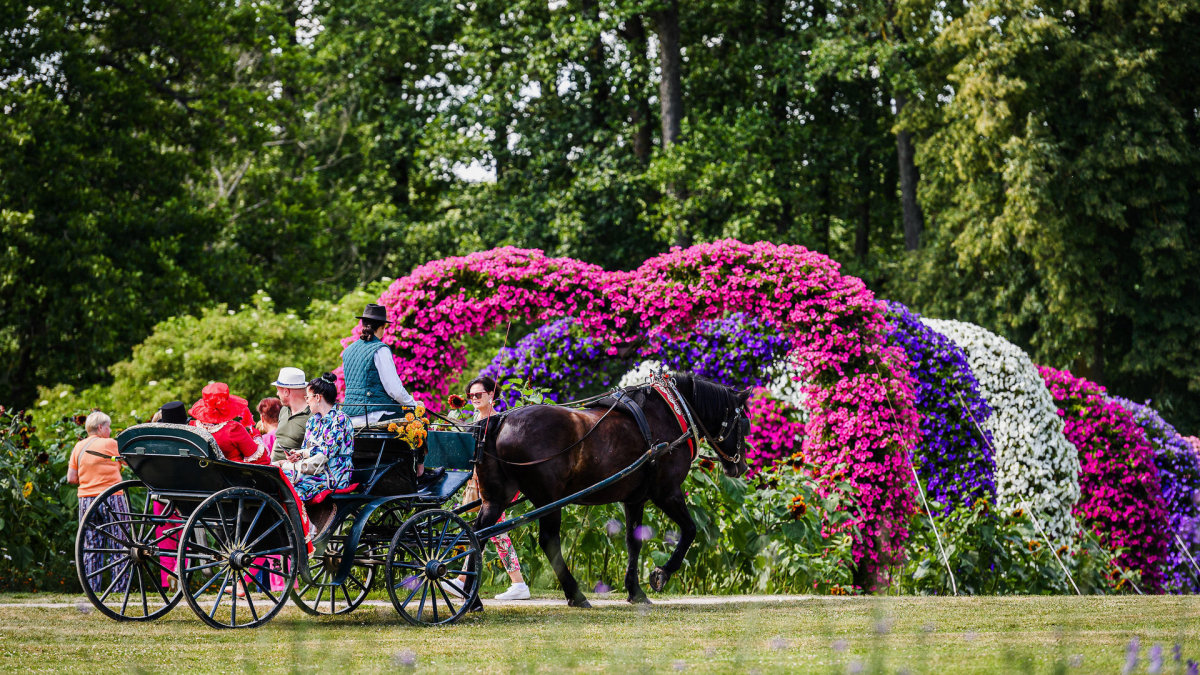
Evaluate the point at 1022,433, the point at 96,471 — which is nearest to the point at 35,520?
the point at 96,471

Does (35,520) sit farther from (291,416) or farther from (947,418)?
(947,418)

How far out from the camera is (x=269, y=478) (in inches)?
→ 265

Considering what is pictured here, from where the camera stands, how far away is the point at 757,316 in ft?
40.4

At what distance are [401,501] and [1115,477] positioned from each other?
10544 mm

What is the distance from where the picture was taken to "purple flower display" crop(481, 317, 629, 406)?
12.9m

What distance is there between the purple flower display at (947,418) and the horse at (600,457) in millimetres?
4625

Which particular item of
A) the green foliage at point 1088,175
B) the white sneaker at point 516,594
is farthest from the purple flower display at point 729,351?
the green foliage at point 1088,175

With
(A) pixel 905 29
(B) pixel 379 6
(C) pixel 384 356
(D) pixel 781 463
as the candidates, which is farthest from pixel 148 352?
(A) pixel 905 29

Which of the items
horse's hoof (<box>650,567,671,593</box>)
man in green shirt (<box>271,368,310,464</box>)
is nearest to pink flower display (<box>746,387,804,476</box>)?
horse's hoof (<box>650,567,671,593</box>)

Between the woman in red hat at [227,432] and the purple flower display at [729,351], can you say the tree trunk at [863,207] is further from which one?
the woman in red hat at [227,432]

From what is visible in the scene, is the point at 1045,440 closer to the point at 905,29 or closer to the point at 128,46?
the point at 905,29

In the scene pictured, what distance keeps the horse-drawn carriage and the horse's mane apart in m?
0.01

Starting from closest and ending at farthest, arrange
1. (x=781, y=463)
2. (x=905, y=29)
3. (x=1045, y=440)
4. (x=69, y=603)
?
(x=69, y=603)
(x=781, y=463)
(x=1045, y=440)
(x=905, y=29)

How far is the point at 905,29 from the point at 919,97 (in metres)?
1.57
